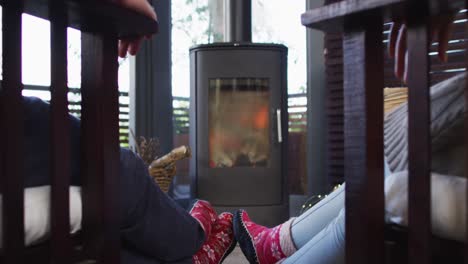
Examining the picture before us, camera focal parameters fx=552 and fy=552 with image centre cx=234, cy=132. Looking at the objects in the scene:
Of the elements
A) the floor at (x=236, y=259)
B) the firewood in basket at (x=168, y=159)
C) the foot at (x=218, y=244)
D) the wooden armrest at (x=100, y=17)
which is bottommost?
the floor at (x=236, y=259)

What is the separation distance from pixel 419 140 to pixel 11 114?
23.1 inches

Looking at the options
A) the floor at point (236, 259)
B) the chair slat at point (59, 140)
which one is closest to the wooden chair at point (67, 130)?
the chair slat at point (59, 140)

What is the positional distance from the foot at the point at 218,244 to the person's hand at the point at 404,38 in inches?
33.6

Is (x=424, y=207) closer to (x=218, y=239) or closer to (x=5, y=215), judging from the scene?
(x=5, y=215)

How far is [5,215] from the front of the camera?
33.3 inches

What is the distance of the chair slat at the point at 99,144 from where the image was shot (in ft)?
3.11

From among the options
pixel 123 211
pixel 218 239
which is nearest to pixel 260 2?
pixel 218 239

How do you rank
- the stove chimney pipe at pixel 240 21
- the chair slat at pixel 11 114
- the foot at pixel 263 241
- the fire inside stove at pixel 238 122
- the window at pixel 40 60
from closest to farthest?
the chair slat at pixel 11 114
the foot at pixel 263 241
the window at pixel 40 60
the fire inside stove at pixel 238 122
the stove chimney pipe at pixel 240 21

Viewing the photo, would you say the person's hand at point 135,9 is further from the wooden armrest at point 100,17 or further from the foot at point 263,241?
the foot at point 263,241

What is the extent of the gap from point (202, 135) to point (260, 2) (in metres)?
0.96

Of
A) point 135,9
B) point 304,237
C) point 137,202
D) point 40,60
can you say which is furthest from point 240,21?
point 135,9

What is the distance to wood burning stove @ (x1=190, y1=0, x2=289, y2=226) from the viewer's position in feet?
8.44

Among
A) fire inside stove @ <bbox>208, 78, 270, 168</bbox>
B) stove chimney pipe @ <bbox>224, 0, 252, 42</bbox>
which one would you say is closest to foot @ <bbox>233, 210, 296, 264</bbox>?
fire inside stove @ <bbox>208, 78, 270, 168</bbox>

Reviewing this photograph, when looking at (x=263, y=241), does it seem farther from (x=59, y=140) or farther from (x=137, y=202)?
(x=59, y=140)
